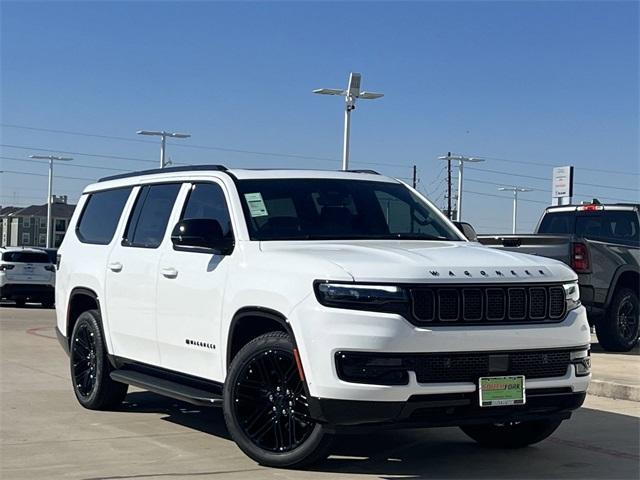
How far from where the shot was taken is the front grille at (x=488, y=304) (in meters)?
5.59

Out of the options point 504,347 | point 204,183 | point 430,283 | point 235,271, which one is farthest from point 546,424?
point 204,183

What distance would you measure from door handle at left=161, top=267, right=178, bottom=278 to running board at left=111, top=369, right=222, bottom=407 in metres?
0.80

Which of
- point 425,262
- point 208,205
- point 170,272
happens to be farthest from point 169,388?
point 425,262

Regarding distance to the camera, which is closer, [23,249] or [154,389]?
[154,389]

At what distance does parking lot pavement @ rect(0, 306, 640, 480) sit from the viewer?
6164 mm

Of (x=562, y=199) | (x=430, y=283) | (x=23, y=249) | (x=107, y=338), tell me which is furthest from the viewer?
(x=562, y=199)

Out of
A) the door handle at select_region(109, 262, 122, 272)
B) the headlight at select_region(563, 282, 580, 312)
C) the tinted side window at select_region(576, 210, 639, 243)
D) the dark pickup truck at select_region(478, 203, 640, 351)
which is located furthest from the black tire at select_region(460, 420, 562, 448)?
the tinted side window at select_region(576, 210, 639, 243)

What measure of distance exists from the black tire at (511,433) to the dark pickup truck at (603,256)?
4.66m

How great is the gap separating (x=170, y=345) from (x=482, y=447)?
7.97 ft

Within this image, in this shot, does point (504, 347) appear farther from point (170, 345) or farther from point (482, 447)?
point (170, 345)

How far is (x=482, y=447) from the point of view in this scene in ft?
23.6

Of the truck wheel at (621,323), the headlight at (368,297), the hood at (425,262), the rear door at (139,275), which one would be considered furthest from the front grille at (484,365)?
the truck wheel at (621,323)

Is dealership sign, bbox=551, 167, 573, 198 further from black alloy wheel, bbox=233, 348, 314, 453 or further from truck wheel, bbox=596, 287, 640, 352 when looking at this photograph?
black alloy wheel, bbox=233, 348, 314, 453

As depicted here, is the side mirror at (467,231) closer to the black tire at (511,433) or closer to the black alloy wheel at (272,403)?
the black tire at (511,433)
